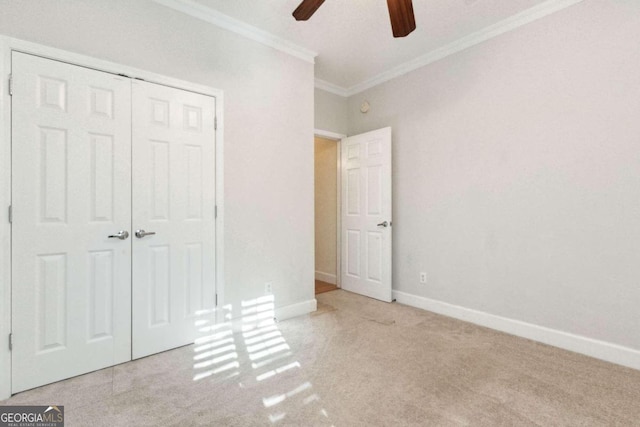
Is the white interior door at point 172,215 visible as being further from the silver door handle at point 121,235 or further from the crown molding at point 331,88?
the crown molding at point 331,88

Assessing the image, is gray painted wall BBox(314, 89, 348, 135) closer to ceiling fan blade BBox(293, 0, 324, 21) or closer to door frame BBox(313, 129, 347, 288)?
door frame BBox(313, 129, 347, 288)

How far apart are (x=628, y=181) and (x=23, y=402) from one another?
13.8ft

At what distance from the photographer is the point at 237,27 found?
111 inches

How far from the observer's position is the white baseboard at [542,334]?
2245 mm

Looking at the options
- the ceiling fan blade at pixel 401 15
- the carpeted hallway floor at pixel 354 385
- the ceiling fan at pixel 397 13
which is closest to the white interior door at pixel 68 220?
the carpeted hallway floor at pixel 354 385

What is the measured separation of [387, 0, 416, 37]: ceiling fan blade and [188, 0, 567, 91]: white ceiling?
89 cm

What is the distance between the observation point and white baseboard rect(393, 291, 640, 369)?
7.37 feet

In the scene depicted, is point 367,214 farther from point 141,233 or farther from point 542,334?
point 141,233

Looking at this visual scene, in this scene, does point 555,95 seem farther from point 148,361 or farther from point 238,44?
point 148,361

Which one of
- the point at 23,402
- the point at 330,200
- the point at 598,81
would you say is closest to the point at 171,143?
the point at 23,402

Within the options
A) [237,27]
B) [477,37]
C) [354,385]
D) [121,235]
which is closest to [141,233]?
[121,235]

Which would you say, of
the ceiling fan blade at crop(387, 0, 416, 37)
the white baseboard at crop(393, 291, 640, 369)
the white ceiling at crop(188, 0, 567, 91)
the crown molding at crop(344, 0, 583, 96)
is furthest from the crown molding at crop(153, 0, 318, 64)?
the white baseboard at crop(393, 291, 640, 369)

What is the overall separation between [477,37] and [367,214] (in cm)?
217

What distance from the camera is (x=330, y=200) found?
4664 mm
